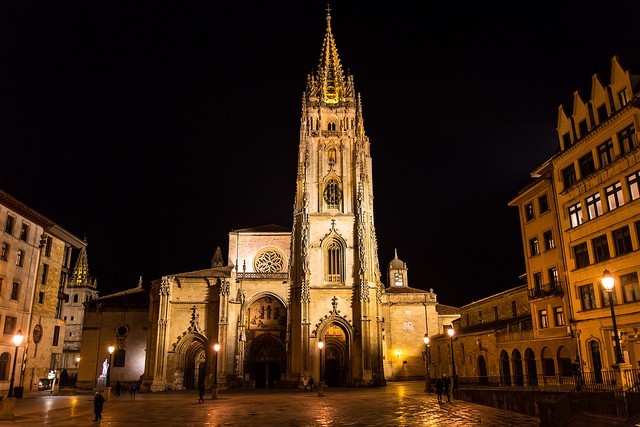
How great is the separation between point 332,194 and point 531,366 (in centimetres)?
2643

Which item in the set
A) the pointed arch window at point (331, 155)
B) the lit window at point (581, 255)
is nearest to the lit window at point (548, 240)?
the lit window at point (581, 255)

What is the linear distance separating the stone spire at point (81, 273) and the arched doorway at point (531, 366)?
89.3 m

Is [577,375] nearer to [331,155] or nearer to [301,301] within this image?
[301,301]

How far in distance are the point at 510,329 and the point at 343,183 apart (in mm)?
23390

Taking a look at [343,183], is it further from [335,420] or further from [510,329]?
[335,420]

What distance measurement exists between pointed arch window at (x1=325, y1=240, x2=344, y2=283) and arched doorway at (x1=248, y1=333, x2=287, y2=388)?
8804 mm

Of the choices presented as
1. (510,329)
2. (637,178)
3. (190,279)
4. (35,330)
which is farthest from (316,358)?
(637,178)

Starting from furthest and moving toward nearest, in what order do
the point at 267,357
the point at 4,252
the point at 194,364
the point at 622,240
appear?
1. the point at 267,357
2. the point at 194,364
3. the point at 4,252
4. the point at 622,240

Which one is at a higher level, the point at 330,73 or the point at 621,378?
the point at 330,73

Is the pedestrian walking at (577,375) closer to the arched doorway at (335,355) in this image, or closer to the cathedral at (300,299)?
the cathedral at (300,299)

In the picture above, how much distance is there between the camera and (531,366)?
1232 inches

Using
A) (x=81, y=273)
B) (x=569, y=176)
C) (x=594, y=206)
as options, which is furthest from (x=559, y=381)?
(x=81, y=273)

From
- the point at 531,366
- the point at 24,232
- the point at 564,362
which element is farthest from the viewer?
the point at 24,232

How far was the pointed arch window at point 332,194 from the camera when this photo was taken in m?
51.1
